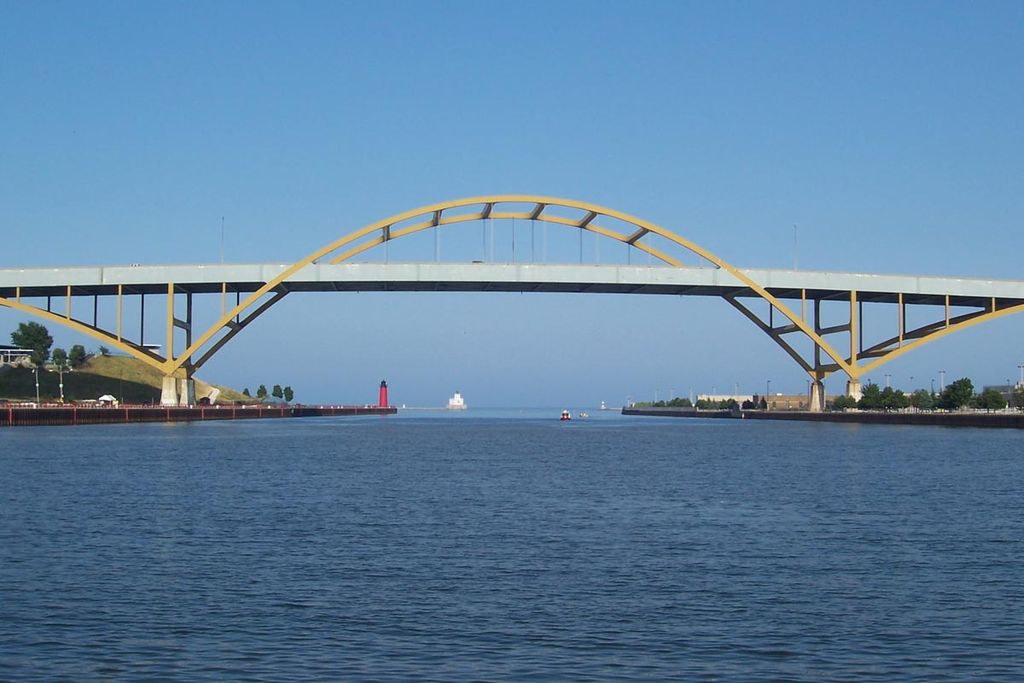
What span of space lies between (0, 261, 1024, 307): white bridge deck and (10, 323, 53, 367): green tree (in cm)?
3162

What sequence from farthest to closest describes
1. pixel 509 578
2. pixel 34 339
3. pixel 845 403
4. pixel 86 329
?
pixel 34 339
pixel 845 403
pixel 86 329
pixel 509 578

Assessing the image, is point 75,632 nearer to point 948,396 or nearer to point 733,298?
point 733,298

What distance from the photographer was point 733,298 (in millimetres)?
97875

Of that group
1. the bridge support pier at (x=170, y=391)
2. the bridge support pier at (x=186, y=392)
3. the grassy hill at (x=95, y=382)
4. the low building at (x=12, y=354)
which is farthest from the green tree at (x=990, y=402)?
the low building at (x=12, y=354)

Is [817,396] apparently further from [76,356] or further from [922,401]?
[76,356]

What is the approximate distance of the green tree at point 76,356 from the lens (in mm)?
137375

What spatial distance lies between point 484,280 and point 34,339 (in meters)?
59.8

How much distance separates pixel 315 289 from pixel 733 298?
110 feet

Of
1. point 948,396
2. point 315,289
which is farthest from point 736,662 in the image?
point 948,396

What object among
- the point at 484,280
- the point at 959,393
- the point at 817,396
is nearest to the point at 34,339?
the point at 484,280

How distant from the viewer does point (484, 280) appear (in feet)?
299

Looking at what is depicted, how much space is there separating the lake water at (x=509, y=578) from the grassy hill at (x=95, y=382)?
298ft

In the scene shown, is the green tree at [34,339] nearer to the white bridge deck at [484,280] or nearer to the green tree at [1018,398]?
the white bridge deck at [484,280]

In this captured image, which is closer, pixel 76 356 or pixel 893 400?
pixel 893 400
